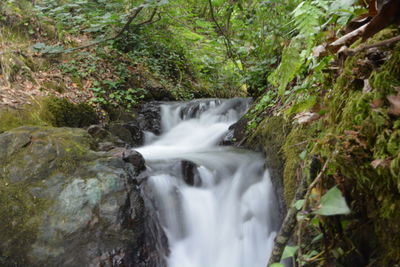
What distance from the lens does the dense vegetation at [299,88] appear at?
1.15 metres

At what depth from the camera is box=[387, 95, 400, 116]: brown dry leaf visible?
1092 mm

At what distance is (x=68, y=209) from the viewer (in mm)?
3059

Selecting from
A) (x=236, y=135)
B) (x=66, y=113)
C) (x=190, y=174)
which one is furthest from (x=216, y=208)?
(x=66, y=113)

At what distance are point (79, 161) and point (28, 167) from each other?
0.54 meters

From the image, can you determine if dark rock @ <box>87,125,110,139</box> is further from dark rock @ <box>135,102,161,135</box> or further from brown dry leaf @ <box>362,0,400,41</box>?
brown dry leaf @ <box>362,0,400,41</box>

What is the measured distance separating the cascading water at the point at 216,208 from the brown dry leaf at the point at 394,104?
2.49 m

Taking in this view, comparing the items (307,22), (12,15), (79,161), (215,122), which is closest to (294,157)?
(307,22)

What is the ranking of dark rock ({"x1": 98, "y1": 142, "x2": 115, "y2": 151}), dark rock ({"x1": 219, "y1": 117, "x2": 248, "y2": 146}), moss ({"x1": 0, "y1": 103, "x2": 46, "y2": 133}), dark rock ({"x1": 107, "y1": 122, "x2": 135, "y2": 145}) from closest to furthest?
dark rock ({"x1": 98, "y1": 142, "x2": 115, "y2": 151})
moss ({"x1": 0, "y1": 103, "x2": 46, "y2": 133})
dark rock ({"x1": 219, "y1": 117, "x2": 248, "y2": 146})
dark rock ({"x1": 107, "y1": 122, "x2": 135, "y2": 145})

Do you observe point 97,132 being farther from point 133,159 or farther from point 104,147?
point 133,159

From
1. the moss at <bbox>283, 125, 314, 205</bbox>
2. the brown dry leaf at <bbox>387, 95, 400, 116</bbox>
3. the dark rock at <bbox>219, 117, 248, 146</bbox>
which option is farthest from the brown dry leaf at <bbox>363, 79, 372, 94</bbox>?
the dark rock at <bbox>219, 117, 248, 146</bbox>

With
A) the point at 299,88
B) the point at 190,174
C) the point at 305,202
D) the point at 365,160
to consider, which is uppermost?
the point at 299,88

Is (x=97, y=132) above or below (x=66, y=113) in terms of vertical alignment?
below

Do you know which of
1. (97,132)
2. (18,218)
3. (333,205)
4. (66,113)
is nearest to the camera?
(333,205)

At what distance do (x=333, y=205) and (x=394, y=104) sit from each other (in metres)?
0.45
